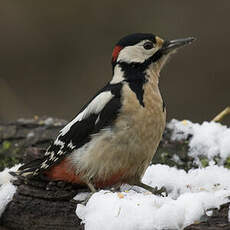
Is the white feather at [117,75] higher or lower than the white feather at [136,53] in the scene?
lower

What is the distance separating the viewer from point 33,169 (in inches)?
164

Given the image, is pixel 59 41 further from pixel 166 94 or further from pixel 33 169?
pixel 33 169

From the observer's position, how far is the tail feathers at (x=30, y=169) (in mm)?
4135

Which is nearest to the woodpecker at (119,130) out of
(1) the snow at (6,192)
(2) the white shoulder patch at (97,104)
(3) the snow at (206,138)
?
(2) the white shoulder patch at (97,104)

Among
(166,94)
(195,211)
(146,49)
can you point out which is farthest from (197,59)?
(195,211)

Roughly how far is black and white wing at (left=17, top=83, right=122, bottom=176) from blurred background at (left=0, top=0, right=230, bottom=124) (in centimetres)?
484

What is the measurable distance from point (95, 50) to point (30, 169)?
17.4ft

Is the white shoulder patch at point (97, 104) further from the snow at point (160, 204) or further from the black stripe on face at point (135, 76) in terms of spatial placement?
the snow at point (160, 204)

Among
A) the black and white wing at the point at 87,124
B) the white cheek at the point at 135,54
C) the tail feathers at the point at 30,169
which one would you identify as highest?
the white cheek at the point at 135,54

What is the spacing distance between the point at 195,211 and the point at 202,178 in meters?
1.18

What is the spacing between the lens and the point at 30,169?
4191 millimetres

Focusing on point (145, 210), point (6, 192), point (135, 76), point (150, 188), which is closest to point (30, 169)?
point (6, 192)

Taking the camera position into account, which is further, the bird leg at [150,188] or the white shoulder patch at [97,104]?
the bird leg at [150,188]

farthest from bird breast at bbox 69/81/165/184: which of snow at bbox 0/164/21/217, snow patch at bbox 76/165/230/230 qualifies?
snow at bbox 0/164/21/217
